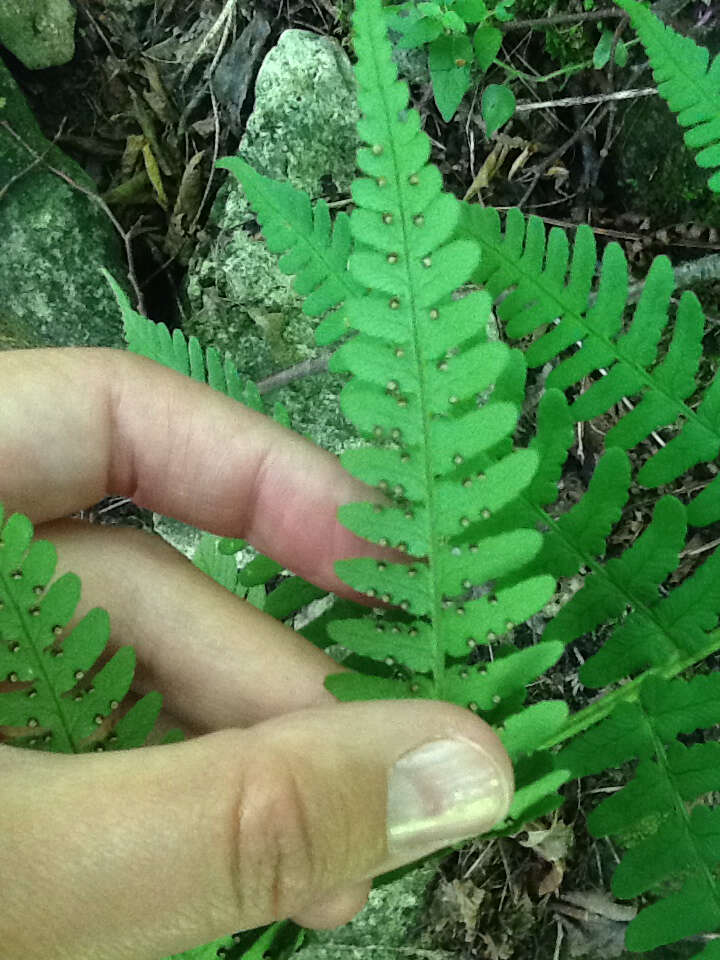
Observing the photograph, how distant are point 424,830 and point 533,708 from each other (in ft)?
0.76

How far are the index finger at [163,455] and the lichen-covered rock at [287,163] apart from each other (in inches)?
46.8

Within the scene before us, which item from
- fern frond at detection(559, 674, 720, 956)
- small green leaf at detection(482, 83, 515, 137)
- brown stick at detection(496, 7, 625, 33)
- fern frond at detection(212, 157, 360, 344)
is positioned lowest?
fern frond at detection(559, 674, 720, 956)

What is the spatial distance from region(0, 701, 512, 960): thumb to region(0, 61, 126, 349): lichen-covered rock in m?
2.58

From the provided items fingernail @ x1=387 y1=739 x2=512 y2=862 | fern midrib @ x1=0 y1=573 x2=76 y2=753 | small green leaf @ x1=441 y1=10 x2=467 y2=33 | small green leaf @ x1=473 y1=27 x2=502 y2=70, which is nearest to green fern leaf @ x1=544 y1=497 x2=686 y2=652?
fingernail @ x1=387 y1=739 x2=512 y2=862

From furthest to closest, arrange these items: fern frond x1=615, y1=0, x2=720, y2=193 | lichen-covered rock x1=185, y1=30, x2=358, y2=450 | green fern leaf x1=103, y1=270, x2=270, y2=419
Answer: lichen-covered rock x1=185, y1=30, x2=358, y2=450 → green fern leaf x1=103, y1=270, x2=270, y2=419 → fern frond x1=615, y1=0, x2=720, y2=193

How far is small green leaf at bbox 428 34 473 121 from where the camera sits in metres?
2.38

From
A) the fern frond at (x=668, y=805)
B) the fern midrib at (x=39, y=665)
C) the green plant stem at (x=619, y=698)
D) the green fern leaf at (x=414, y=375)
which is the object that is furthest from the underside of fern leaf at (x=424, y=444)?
the fern midrib at (x=39, y=665)

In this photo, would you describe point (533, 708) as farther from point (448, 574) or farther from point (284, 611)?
point (284, 611)

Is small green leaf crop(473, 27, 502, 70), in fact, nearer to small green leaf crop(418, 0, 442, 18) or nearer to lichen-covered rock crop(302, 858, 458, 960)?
small green leaf crop(418, 0, 442, 18)

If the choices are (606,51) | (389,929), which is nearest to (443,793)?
(389,929)

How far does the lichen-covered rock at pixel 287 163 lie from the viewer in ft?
9.72

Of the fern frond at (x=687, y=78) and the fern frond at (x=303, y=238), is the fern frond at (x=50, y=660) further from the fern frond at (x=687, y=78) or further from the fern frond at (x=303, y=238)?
the fern frond at (x=687, y=78)

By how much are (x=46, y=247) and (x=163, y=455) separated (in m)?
2.01

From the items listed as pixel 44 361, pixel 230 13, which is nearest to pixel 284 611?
pixel 44 361
